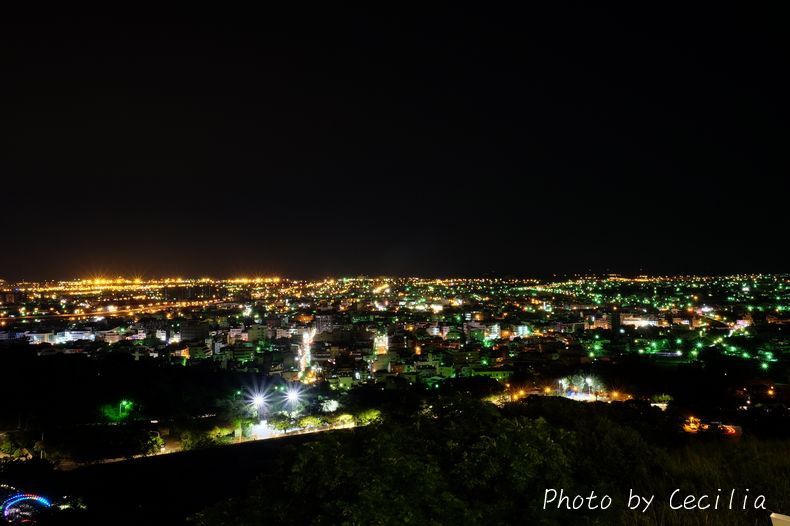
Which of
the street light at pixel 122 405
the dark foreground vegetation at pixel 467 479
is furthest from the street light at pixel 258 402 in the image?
the dark foreground vegetation at pixel 467 479

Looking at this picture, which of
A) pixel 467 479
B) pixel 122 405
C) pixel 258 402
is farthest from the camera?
pixel 258 402

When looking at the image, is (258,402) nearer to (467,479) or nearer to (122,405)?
(122,405)

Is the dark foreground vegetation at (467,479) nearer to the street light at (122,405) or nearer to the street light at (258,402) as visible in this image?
the street light at (258,402)

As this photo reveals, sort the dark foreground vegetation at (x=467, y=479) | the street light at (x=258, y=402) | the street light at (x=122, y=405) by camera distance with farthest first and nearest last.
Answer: the street light at (x=258, y=402) < the street light at (x=122, y=405) < the dark foreground vegetation at (x=467, y=479)

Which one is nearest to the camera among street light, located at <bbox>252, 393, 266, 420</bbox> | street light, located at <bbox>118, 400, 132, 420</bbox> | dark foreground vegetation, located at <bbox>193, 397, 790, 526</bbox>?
dark foreground vegetation, located at <bbox>193, 397, 790, 526</bbox>

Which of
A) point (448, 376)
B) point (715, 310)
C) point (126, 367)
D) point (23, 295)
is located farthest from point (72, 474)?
point (23, 295)

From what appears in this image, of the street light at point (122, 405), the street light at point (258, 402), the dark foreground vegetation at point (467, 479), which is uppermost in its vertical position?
the dark foreground vegetation at point (467, 479)

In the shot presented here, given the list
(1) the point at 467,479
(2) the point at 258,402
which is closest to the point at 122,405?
(2) the point at 258,402

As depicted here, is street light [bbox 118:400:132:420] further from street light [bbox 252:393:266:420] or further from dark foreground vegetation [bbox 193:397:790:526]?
dark foreground vegetation [bbox 193:397:790:526]

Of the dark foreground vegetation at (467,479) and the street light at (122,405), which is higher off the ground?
the dark foreground vegetation at (467,479)

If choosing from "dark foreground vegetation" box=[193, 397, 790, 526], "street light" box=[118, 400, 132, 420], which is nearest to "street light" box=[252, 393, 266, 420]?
"street light" box=[118, 400, 132, 420]

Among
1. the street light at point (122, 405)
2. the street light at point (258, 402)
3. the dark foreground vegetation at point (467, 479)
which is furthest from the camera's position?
the street light at point (258, 402)
